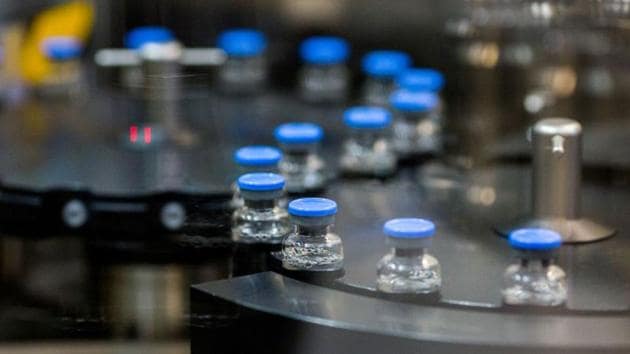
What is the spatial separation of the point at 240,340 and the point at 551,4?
16.4 inches

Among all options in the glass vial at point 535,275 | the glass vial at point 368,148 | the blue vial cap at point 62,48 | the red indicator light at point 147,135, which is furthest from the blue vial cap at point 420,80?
the glass vial at point 535,275

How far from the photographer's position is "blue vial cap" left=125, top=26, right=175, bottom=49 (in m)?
1.05

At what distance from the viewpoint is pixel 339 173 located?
900mm

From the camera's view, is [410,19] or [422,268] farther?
[410,19]

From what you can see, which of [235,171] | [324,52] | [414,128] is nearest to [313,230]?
[235,171]

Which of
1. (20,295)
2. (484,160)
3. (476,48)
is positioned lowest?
(20,295)

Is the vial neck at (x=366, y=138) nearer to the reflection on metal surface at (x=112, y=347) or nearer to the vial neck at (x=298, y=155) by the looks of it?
the vial neck at (x=298, y=155)

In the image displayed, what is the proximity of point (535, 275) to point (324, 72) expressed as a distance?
0.65 metres

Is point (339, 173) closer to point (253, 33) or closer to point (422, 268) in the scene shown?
point (422, 268)

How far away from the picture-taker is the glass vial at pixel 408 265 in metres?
0.62

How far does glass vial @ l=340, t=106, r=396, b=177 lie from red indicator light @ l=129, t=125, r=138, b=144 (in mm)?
213

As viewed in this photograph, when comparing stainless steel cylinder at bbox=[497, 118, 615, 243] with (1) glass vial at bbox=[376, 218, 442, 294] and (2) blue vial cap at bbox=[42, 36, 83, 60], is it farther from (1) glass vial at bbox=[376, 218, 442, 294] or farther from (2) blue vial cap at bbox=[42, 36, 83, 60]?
(2) blue vial cap at bbox=[42, 36, 83, 60]

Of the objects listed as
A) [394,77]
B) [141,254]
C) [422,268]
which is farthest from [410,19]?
[422,268]

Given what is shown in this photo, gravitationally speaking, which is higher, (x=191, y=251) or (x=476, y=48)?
(x=476, y=48)
